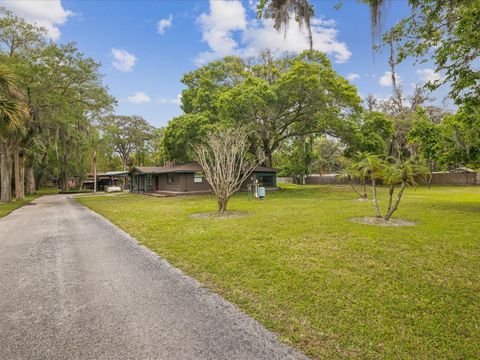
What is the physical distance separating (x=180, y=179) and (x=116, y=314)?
19.4m

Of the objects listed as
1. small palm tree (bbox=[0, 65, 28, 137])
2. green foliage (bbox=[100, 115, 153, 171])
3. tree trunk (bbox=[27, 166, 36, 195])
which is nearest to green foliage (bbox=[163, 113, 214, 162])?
small palm tree (bbox=[0, 65, 28, 137])

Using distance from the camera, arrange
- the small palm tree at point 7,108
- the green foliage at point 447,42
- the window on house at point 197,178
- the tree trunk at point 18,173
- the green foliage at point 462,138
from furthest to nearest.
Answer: the window on house at point 197,178, the tree trunk at point 18,173, the small palm tree at point 7,108, the green foliage at point 462,138, the green foliage at point 447,42

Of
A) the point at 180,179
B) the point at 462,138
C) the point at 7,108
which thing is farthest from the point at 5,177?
the point at 462,138

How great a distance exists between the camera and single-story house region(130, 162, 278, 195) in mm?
21953

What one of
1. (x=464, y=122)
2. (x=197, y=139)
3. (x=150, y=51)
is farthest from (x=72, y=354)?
(x=197, y=139)

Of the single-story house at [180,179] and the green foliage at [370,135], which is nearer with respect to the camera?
the green foliage at [370,135]

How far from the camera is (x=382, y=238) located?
6.18 meters

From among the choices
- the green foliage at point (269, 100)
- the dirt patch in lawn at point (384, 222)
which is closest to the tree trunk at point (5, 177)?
the green foliage at point (269, 100)

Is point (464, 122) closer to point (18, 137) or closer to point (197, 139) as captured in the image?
point (197, 139)

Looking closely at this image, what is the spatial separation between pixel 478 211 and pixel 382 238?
6.72 m

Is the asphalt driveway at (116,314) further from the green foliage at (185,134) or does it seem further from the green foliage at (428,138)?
the green foliage at (185,134)

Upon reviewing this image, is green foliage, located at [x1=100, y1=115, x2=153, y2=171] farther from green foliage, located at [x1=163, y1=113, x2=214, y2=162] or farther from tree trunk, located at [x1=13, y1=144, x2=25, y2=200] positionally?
green foliage, located at [x1=163, y1=113, x2=214, y2=162]

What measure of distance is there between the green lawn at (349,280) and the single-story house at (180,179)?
13647 millimetres

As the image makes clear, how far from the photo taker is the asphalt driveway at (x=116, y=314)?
2389 mm
